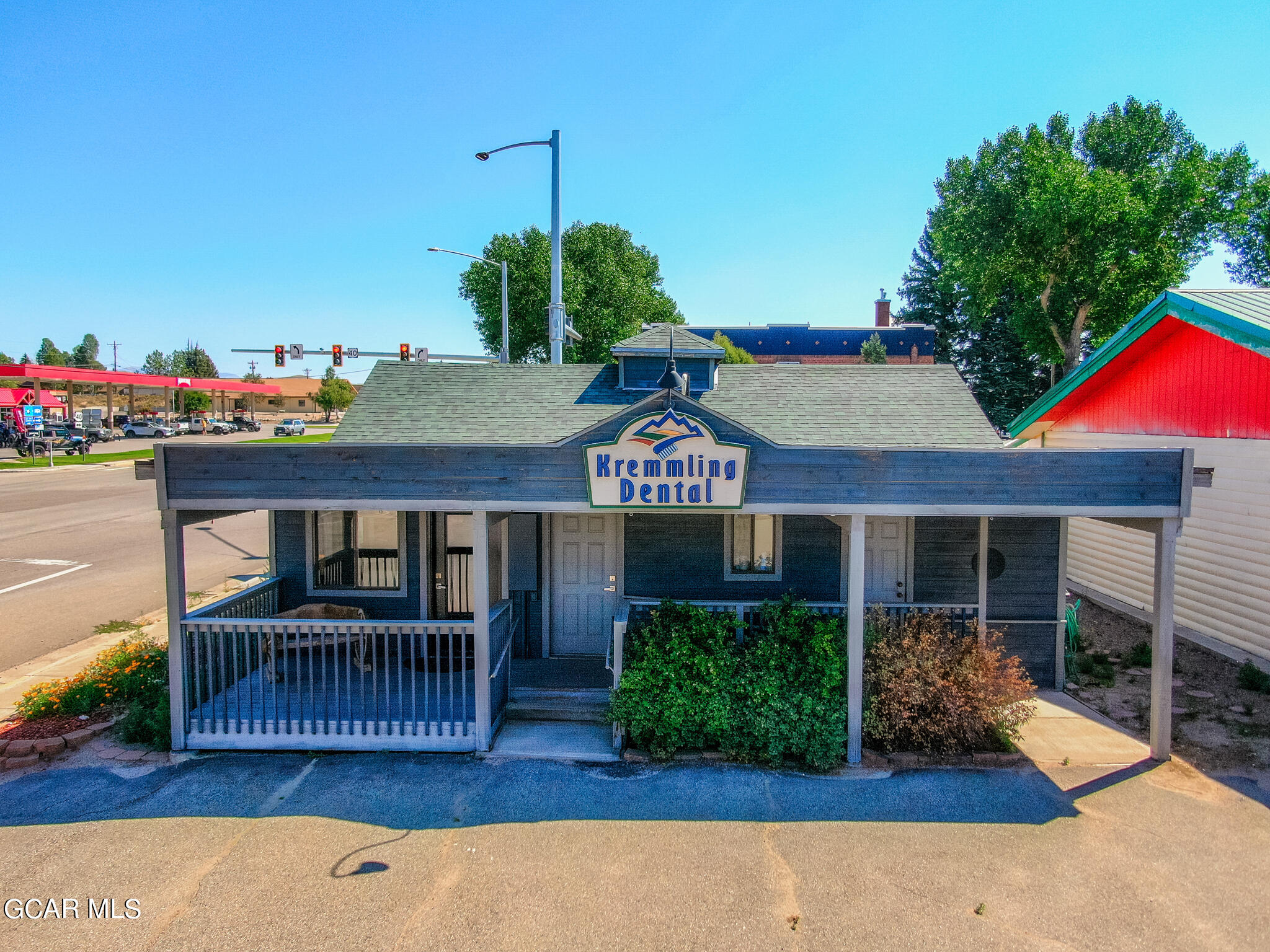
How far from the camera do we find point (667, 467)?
699cm

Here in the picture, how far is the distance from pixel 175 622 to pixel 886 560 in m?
8.50

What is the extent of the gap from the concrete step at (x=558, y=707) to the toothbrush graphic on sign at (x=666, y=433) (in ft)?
10.5

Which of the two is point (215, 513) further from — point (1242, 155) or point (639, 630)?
point (1242, 155)

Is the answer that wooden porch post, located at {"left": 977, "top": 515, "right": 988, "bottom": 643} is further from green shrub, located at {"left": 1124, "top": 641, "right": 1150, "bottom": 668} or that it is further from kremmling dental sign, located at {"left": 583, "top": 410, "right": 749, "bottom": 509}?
kremmling dental sign, located at {"left": 583, "top": 410, "right": 749, "bottom": 509}

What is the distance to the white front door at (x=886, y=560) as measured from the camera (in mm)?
9328

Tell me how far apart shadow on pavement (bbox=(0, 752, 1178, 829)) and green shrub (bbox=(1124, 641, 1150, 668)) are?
147 inches

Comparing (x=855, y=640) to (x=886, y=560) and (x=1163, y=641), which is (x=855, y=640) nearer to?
(x=886, y=560)

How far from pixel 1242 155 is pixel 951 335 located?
61.6 feet

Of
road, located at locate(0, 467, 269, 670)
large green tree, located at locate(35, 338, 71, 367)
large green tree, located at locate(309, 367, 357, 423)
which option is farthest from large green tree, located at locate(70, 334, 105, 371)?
road, located at locate(0, 467, 269, 670)

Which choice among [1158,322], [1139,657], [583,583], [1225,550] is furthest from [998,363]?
[583,583]

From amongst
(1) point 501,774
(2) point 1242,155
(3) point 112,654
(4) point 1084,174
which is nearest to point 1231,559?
(1) point 501,774

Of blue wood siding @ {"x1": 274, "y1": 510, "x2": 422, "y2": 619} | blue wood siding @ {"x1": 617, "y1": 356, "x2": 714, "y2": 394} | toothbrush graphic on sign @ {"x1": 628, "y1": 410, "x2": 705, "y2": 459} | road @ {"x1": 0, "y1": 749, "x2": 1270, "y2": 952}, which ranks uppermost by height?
blue wood siding @ {"x1": 617, "y1": 356, "x2": 714, "y2": 394}

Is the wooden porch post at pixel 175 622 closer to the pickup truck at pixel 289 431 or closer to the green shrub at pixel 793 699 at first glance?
the green shrub at pixel 793 699

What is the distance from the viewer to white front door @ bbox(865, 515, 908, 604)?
30.6 ft
